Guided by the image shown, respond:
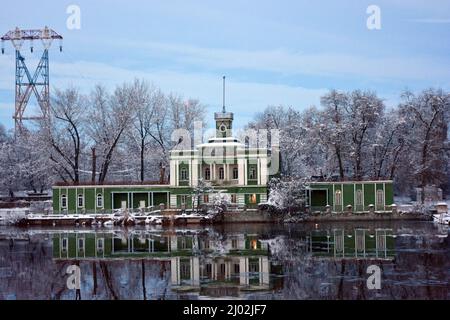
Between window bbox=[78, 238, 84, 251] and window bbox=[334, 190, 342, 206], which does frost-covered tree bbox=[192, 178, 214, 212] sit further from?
window bbox=[78, 238, 84, 251]

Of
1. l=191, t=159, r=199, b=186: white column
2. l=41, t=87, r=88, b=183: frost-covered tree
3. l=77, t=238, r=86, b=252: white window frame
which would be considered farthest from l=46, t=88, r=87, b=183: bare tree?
l=77, t=238, r=86, b=252: white window frame

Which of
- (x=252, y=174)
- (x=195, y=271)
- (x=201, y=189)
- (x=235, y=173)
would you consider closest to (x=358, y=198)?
(x=252, y=174)

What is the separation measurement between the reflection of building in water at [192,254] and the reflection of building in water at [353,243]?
87.5 inches

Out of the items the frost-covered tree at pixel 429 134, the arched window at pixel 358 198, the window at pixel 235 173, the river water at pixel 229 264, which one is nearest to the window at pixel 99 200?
the window at pixel 235 173

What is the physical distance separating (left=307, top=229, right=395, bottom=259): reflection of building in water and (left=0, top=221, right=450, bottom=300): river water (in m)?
0.04

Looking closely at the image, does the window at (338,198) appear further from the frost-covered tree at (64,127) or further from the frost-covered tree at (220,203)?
the frost-covered tree at (64,127)

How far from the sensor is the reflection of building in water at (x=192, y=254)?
17.7 meters

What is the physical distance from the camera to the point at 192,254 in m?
23.8

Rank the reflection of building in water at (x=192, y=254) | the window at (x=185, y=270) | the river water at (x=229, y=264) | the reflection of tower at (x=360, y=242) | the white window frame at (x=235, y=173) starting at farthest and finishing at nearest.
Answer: the white window frame at (x=235, y=173)
the reflection of tower at (x=360, y=242)
the window at (x=185, y=270)
the reflection of building in water at (x=192, y=254)
the river water at (x=229, y=264)

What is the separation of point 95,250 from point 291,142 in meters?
28.8

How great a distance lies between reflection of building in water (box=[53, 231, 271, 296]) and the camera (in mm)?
17734

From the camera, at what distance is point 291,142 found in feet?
172

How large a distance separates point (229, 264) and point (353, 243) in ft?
25.0

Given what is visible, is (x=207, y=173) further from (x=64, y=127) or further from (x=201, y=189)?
(x=64, y=127)
